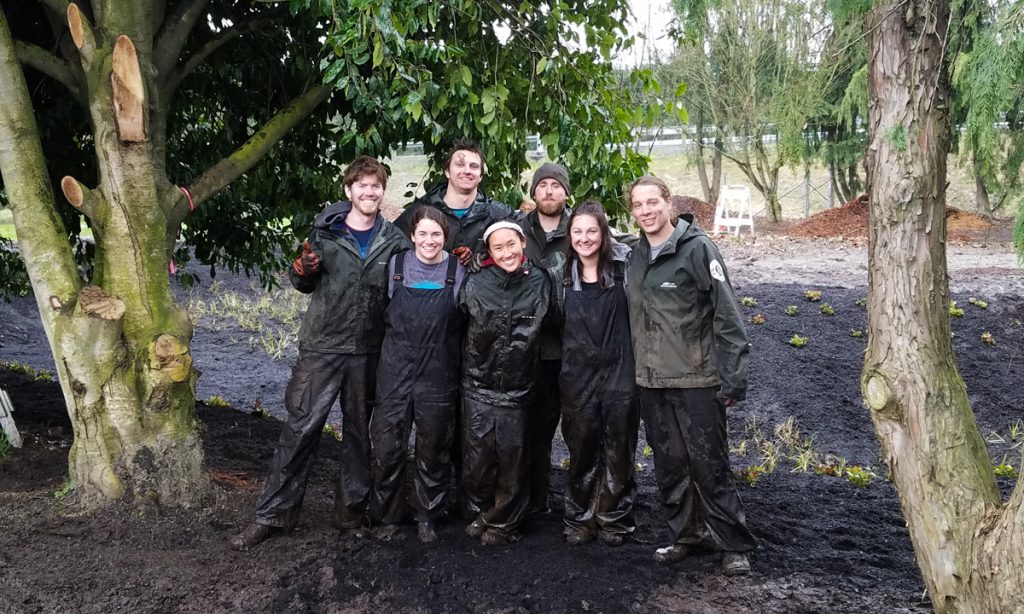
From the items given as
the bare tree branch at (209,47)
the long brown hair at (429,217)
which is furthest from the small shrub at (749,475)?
the bare tree branch at (209,47)

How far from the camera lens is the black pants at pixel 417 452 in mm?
4312

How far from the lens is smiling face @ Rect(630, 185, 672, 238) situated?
4.03 meters

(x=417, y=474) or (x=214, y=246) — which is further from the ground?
(x=214, y=246)

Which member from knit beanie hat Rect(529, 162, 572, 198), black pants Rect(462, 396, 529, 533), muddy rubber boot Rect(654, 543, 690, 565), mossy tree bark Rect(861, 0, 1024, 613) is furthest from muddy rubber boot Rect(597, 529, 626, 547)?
knit beanie hat Rect(529, 162, 572, 198)

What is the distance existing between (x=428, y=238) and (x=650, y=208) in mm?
1079

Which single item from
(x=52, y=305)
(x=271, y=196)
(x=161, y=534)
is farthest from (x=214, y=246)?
(x=161, y=534)

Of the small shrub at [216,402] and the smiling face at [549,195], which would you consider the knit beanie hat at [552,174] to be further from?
the small shrub at [216,402]

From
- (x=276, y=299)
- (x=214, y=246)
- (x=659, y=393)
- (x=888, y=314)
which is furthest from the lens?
(x=276, y=299)

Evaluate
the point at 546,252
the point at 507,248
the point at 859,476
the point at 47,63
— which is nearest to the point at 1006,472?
the point at 859,476

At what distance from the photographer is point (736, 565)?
4004 mm

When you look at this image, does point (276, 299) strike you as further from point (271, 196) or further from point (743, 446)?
point (743, 446)

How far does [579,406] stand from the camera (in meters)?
4.25

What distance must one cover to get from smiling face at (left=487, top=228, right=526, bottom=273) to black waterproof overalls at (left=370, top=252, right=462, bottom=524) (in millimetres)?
287

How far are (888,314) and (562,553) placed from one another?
196 cm
